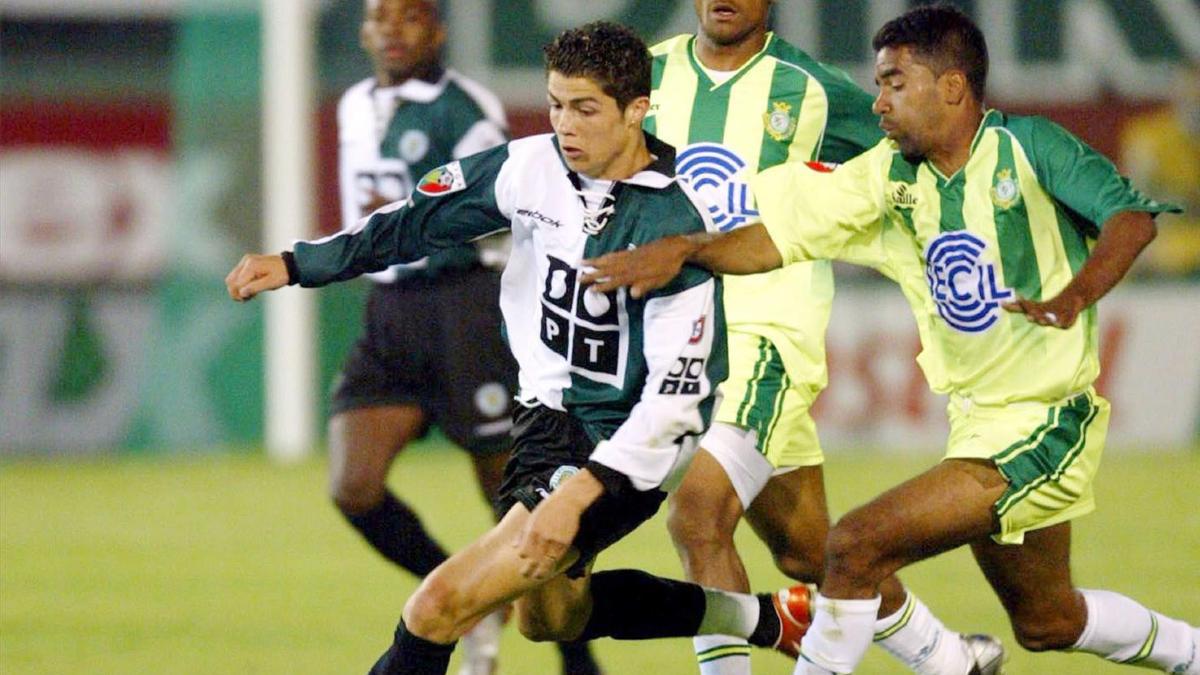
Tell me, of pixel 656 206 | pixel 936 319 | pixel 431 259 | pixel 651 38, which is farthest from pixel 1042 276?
pixel 651 38

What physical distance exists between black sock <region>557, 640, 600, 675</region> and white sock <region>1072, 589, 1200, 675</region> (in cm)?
169

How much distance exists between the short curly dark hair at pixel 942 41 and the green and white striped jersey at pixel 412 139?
221 cm

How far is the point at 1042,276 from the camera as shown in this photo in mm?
5605

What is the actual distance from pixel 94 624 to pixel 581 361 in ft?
12.0

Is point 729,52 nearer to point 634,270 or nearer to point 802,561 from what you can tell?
point 802,561

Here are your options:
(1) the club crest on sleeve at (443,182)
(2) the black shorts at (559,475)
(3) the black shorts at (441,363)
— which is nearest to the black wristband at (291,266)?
(1) the club crest on sleeve at (443,182)

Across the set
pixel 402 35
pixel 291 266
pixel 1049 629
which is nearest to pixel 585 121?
pixel 291 266

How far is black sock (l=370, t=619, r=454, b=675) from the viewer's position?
5.12 m

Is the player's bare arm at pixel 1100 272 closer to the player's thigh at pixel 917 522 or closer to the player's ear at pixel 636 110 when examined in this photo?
the player's thigh at pixel 917 522

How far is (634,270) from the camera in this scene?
5016 mm

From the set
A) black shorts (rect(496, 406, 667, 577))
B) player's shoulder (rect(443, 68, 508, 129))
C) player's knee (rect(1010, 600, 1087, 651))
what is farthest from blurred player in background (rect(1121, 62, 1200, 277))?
black shorts (rect(496, 406, 667, 577))

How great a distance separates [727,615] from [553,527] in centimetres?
104

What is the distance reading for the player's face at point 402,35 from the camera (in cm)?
760

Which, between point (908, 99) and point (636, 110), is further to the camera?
point (908, 99)
